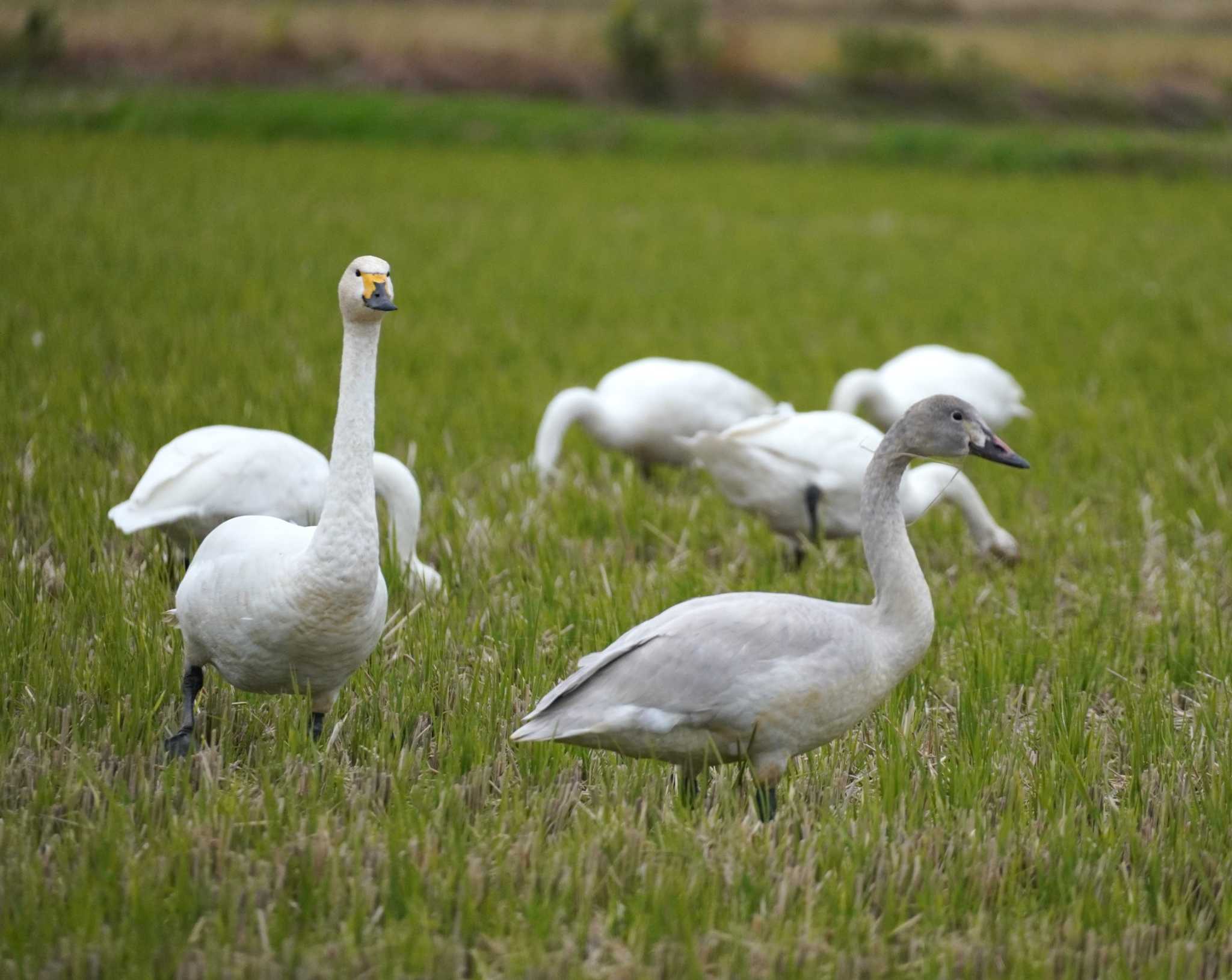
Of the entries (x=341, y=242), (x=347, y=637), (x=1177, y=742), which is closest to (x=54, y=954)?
(x=347, y=637)

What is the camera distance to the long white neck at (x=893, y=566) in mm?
3127

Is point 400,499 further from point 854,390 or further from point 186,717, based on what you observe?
point 854,390

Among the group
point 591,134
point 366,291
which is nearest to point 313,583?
point 366,291

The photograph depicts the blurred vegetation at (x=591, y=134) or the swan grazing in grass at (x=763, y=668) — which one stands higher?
the blurred vegetation at (x=591, y=134)

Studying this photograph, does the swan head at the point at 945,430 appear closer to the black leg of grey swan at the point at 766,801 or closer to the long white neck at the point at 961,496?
the black leg of grey swan at the point at 766,801

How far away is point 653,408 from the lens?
264 inches

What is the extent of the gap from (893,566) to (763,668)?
17.6 inches

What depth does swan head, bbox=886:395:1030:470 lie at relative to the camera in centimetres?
320

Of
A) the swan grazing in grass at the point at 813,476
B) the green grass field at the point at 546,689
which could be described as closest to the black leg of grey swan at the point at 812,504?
the swan grazing in grass at the point at 813,476

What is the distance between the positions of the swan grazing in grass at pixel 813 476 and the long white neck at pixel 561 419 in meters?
1.02

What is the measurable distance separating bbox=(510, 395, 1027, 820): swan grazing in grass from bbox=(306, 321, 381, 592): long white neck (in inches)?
22.3

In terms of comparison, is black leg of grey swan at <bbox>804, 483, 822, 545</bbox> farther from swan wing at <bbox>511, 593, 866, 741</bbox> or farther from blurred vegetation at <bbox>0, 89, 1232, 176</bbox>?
blurred vegetation at <bbox>0, 89, 1232, 176</bbox>

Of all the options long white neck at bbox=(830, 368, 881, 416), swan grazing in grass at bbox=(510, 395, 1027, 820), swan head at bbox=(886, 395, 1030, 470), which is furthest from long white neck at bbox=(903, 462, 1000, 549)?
swan grazing in grass at bbox=(510, 395, 1027, 820)

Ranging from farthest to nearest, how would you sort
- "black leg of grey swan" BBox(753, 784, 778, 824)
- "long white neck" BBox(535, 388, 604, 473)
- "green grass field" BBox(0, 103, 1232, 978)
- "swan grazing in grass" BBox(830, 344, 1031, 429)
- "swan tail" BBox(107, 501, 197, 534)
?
"swan grazing in grass" BBox(830, 344, 1031, 429) → "long white neck" BBox(535, 388, 604, 473) → "swan tail" BBox(107, 501, 197, 534) → "black leg of grey swan" BBox(753, 784, 778, 824) → "green grass field" BBox(0, 103, 1232, 978)
